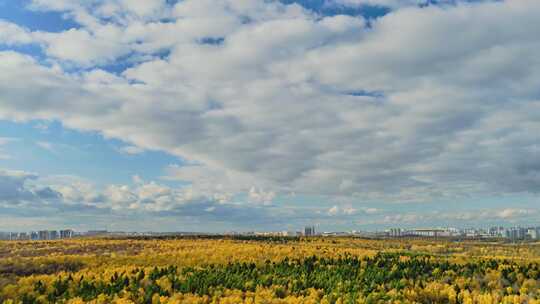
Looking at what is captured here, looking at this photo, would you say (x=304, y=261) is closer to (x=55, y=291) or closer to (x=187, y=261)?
(x=187, y=261)

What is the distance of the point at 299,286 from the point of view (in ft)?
61.2

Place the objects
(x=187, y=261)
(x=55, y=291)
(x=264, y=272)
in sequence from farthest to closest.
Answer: (x=187, y=261) < (x=264, y=272) < (x=55, y=291)

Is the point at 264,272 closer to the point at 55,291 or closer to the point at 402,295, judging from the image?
the point at 402,295

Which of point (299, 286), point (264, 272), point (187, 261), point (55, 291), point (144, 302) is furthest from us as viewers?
point (187, 261)

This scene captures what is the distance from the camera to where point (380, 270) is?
22.7m

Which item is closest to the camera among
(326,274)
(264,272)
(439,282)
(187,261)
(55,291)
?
(55,291)

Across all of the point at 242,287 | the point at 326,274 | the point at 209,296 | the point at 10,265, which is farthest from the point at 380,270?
the point at 10,265

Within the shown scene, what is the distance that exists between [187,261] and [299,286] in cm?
931

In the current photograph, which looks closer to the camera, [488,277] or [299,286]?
[299,286]

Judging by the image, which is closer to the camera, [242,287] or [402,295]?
[402,295]

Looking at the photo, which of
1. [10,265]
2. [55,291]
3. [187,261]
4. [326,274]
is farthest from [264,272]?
[10,265]

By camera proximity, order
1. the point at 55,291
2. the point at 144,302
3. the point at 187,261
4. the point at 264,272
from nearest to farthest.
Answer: the point at 144,302, the point at 55,291, the point at 264,272, the point at 187,261

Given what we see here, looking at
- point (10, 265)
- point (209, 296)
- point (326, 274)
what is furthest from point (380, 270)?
point (10, 265)

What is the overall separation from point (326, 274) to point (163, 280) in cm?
729
